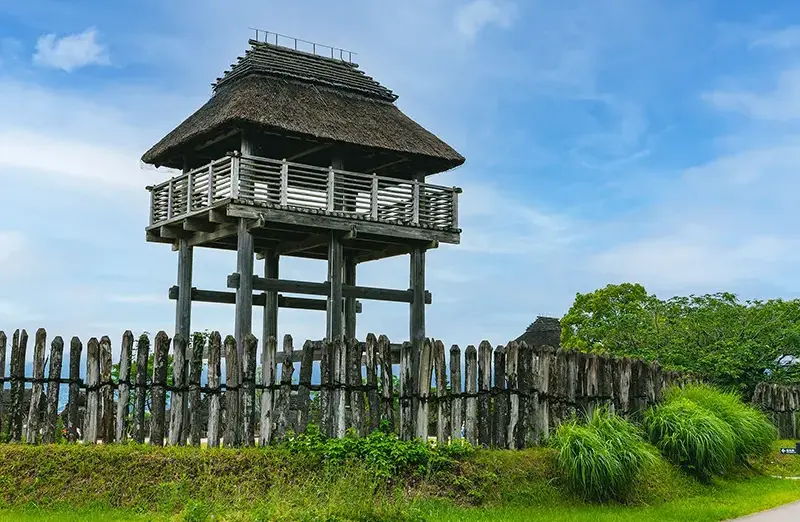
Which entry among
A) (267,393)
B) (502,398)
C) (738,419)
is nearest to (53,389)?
(267,393)

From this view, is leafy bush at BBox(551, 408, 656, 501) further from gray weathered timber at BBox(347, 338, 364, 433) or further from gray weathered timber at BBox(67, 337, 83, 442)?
gray weathered timber at BBox(67, 337, 83, 442)

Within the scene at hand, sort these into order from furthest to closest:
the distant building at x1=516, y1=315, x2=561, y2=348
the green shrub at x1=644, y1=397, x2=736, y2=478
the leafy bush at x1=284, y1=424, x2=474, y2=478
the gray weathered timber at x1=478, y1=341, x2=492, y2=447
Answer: the distant building at x1=516, y1=315, x2=561, y2=348, the green shrub at x1=644, y1=397, x2=736, y2=478, the gray weathered timber at x1=478, y1=341, x2=492, y2=447, the leafy bush at x1=284, y1=424, x2=474, y2=478

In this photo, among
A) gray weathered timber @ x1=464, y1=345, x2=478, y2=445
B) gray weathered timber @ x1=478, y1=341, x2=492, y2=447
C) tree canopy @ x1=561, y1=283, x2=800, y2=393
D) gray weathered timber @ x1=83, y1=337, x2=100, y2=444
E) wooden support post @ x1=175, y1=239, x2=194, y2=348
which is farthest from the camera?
tree canopy @ x1=561, y1=283, x2=800, y2=393

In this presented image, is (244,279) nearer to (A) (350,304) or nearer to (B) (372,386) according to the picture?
(A) (350,304)

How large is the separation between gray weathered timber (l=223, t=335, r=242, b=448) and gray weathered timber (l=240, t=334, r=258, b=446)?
0.08m

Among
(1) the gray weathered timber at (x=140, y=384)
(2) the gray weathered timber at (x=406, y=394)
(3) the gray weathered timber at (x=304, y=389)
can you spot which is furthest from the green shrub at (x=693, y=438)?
(1) the gray weathered timber at (x=140, y=384)

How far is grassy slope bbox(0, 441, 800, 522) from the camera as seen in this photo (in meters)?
12.6

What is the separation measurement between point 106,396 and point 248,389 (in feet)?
7.28

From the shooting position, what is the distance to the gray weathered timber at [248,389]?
569 inches

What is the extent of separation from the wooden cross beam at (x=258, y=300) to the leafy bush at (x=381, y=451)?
10.2 meters

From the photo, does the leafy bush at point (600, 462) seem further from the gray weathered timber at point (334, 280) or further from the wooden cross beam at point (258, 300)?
the wooden cross beam at point (258, 300)

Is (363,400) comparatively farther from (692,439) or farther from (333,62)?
(333,62)

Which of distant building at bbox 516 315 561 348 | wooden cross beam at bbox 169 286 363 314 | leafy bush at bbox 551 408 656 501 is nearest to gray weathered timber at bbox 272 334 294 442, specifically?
leafy bush at bbox 551 408 656 501

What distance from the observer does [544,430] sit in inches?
618
